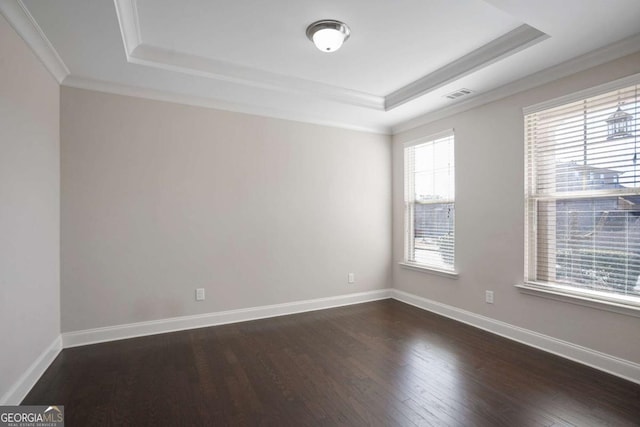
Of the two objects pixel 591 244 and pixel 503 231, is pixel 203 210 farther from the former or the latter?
pixel 591 244

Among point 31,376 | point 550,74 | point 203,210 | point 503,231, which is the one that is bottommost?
point 31,376

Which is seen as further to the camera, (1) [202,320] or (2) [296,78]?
(1) [202,320]

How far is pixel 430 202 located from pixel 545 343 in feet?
6.57

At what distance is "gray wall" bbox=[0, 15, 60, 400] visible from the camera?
1.93 metres

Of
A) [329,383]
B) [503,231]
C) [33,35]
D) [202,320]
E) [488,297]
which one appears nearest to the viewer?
[33,35]

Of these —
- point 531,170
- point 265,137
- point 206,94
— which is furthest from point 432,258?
point 206,94

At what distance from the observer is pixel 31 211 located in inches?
90.5

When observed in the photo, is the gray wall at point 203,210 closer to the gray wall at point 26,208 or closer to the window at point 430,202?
the gray wall at point 26,208

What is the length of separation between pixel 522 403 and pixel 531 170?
6.83ft

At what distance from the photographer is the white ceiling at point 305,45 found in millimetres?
2109

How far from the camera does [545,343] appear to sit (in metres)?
2.84

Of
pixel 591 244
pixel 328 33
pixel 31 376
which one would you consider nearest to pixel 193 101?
pixel 328 33

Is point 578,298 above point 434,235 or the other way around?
the other way around

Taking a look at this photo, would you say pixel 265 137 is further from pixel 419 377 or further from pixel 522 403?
pixel 522 403
